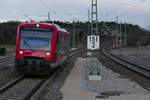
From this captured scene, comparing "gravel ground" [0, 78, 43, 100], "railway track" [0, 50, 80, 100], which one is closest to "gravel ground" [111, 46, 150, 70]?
"railway track" [0, 50, 80, 100]

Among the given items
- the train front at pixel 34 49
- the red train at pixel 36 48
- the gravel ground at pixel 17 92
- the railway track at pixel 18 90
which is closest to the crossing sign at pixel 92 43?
the red train at pixel 36 48

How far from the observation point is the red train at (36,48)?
23375 mm

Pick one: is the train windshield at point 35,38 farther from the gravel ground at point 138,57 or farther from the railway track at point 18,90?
the gravel ground at point 138,57

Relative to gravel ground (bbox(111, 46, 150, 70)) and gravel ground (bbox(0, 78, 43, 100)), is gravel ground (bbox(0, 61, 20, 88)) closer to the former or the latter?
gravel ground (bbox(0, 78, 43, 100))

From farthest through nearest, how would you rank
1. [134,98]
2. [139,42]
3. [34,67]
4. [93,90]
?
[139,42] → [34,67] → [93,90] → [134,98]

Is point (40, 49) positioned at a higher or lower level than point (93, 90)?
higher

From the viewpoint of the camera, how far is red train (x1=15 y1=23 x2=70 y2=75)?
23.4m

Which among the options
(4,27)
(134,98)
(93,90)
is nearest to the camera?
(134,98)

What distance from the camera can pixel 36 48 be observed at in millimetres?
23688

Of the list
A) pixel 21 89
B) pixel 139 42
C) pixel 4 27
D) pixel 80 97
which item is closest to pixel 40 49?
pixel 21 89

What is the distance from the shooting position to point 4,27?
12738 centimetres

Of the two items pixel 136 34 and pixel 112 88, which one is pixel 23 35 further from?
pixel 136 34

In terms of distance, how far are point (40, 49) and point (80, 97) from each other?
8.79 metres

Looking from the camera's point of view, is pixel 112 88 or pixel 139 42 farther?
pixel 139 42
